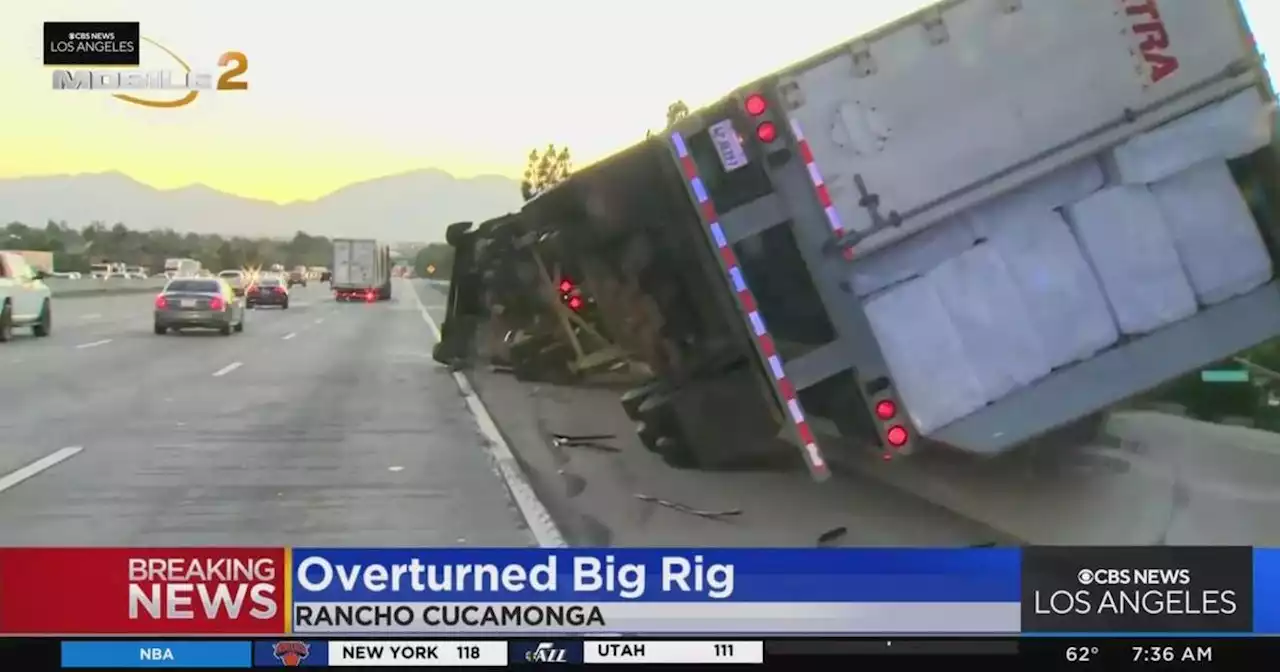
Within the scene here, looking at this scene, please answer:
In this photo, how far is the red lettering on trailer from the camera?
13.7 feet

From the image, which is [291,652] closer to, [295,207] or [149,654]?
[149,654]

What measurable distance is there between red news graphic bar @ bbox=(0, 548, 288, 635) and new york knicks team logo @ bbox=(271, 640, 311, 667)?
47 mm

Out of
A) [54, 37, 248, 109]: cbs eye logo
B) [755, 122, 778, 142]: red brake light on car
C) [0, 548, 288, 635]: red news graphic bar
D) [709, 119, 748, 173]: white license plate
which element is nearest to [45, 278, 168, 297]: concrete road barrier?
[54, 37, 248, 109]: cbs eye logo

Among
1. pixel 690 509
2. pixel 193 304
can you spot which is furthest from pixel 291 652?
pixel 193 304

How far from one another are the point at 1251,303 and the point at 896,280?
3.19 feet

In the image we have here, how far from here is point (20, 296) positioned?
444 cm

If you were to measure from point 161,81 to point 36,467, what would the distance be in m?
1.15

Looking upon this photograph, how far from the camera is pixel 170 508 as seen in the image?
425 centimetres

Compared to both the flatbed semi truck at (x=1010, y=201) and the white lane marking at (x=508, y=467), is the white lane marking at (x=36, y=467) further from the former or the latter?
the flatbed semi truck at (x=1010, y=201)

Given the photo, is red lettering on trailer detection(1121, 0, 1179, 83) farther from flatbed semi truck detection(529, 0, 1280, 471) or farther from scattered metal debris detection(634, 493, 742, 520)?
scattered metal debris detection(634, 493, 742, 520)

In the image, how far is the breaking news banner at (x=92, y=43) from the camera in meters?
4.05

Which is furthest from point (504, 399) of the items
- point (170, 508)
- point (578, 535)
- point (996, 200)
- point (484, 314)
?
point (996, 200)

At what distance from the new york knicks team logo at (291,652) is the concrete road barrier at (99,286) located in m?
1.24

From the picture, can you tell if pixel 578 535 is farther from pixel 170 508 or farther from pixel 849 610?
pixel 170 508
